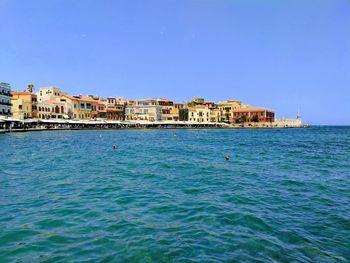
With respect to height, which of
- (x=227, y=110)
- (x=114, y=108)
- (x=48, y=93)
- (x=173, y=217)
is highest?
(x=48, y=93)

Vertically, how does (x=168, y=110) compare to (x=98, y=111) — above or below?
above

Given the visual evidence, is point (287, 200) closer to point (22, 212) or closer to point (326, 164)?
point (22, 212)

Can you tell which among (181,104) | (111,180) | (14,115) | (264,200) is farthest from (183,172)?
(181,104)

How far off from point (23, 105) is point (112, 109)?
32456mm

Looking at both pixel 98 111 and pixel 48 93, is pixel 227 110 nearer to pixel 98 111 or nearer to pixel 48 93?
pixel 98 111

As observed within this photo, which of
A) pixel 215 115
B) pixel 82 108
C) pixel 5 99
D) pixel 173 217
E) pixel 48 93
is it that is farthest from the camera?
pixel 215 115

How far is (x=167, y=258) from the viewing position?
6.49 m

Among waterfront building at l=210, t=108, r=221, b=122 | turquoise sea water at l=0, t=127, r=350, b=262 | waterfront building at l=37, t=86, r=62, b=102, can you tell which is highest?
waterfront building at l=37, t=86, r=62, b=102

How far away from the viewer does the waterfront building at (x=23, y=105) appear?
7738 cm

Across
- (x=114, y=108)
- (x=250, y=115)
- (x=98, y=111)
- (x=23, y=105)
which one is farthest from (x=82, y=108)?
(x=250, y=115)

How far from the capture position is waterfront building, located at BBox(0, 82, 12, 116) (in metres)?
67.0

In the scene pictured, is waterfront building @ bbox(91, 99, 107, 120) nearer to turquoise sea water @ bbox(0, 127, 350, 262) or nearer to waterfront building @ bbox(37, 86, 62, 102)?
waterfront building @ bbox(37, 86, 62, 102)

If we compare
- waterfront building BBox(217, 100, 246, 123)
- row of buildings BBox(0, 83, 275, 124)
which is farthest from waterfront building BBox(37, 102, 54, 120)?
waterfront building BBox(217, 100, 246, 123)

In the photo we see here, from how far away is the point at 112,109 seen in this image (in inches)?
4195
